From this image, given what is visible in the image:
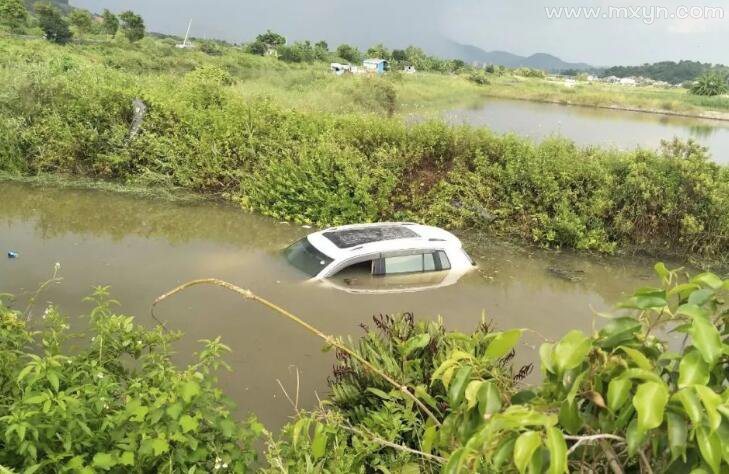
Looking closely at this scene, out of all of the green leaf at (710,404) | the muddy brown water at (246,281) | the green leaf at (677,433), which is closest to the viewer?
the green leaf at (710,404)

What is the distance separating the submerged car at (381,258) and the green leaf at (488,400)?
21.2 feet

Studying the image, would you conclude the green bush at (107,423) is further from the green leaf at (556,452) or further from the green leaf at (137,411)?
the green leaf at (556,452)

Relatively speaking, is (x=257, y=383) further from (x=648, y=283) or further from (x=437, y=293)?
(x=648, y=283)

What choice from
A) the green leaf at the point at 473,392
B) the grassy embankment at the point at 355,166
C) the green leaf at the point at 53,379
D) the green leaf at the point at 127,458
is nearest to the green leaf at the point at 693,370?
the green leaf at the point at 473,392

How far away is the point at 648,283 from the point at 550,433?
11.5m

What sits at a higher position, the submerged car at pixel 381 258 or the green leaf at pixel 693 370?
the green leaf at pixel 693 370

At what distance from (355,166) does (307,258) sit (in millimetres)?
5886

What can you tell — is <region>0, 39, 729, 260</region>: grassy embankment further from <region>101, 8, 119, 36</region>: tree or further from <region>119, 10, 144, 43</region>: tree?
<region>101, 8, 119, 36</region>: tree

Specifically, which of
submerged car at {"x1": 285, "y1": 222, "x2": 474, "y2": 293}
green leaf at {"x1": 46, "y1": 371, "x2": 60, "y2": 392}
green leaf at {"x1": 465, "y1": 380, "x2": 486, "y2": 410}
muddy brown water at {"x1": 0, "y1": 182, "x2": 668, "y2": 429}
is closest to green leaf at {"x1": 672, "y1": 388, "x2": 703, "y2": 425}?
green leaf at {"x1": 465, "y1": 380, "x2": 486, "y2": 410}

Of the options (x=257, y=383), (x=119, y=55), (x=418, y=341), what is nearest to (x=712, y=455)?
(x=418, y=341)

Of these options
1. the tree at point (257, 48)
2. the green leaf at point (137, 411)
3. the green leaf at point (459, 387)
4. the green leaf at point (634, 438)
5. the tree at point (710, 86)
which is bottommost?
the green leaf at point (137, 411)

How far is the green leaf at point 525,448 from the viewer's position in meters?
1.52

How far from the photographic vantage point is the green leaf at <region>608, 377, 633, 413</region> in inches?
67.6

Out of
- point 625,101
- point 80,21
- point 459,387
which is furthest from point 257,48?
point 459,387
